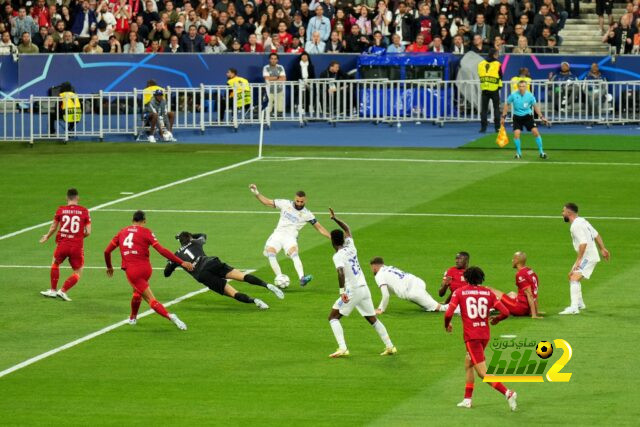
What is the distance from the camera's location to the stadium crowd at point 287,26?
170 feet

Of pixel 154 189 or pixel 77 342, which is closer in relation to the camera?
pixel 77 342

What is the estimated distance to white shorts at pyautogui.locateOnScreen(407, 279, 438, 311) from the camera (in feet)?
80.8

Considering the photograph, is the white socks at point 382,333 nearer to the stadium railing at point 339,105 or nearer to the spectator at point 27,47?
the stadium railing at point 339,105

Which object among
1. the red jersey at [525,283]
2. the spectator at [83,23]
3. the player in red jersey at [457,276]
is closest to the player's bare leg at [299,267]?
the player in red jersey at [457,276]

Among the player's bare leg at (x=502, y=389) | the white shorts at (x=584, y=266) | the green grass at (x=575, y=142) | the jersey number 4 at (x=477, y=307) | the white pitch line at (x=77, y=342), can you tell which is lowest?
the white pitch line at (x=77, y=342)

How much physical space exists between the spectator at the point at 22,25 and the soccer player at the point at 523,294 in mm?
34735

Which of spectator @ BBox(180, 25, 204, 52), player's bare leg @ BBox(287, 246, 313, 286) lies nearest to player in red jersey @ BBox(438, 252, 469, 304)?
player's bare leg @ BBox(287, 246, 313, 286)

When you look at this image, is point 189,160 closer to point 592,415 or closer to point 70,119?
point 70,119

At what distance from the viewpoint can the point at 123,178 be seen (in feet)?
131

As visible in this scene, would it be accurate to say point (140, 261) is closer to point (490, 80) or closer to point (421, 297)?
point (421, 297)

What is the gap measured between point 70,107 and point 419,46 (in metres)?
12.3

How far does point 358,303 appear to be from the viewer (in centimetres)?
2153

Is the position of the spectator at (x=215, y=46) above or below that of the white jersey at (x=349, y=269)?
above

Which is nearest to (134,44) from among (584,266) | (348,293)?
(584,266)
